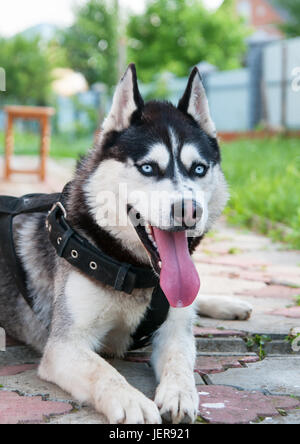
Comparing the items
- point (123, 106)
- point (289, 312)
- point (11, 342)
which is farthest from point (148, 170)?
point (289, 312)

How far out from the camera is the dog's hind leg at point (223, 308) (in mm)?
3209

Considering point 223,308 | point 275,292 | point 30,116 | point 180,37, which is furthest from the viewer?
point 180,37

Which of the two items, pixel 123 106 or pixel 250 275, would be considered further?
pixel 250 275

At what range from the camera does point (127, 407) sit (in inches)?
77.5

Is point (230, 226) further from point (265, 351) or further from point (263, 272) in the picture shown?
point (265, 351)

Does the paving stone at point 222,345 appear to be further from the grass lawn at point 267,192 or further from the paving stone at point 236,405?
the grass lawn at point 267,192

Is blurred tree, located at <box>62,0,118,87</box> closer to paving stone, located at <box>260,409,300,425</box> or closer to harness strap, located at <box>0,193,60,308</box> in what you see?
harness strap, located at <box>0,193,60,308</box>

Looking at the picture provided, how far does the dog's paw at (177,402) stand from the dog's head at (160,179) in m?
0.34

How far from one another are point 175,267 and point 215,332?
816 mm

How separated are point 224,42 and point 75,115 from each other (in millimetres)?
15259

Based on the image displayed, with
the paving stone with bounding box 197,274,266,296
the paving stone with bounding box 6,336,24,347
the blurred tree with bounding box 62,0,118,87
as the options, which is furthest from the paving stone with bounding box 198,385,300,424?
the blurred tree with bounding box 62,0,118,87

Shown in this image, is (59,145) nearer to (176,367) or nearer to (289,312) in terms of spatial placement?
(289,312)

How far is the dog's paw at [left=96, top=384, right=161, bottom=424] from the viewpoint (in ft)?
6.38
